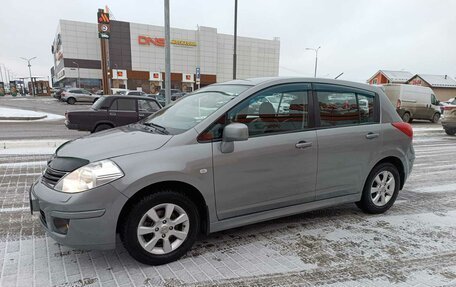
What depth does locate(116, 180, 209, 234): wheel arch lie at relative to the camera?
3049 mm

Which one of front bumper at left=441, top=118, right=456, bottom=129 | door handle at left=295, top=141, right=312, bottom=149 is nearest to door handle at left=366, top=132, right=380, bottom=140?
door handle at left=295, top=141, right=312, bottom=149

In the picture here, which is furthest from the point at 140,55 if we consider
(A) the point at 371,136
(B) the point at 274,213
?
(B) the point at 274,213

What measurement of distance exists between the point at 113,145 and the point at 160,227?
0.91 m

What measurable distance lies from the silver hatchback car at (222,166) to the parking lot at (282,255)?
0.87 ft

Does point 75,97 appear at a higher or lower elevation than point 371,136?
lower

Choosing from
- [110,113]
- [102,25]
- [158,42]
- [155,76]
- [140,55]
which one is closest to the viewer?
Result: [110,113]

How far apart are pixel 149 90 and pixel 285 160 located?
69319mm

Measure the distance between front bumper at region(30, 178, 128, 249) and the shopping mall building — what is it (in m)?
67.7

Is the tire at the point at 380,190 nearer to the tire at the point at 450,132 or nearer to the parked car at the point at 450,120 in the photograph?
the parked car at the point at 450,120

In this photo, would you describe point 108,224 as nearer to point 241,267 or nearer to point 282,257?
point 241,267

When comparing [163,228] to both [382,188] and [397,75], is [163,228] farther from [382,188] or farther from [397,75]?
[397,75]

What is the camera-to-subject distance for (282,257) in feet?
11.3

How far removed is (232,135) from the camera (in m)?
3.23

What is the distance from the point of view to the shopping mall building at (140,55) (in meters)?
66.9
